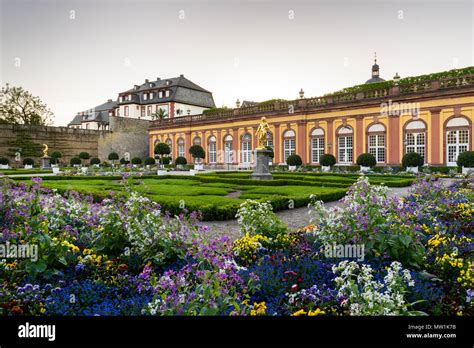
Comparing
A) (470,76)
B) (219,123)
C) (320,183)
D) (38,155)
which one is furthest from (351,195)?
(38,155)

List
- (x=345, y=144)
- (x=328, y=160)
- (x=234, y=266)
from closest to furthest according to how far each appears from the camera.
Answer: (x=234, y=266)
(x=328, y=160)
(x=345, y=144)

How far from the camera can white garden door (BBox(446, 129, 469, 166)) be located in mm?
24875

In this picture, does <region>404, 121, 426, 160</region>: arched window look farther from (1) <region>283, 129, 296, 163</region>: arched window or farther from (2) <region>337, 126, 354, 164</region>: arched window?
(1) <region>283, 129, 296, 163</region>: arched window

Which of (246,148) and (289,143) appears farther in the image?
(246,148)

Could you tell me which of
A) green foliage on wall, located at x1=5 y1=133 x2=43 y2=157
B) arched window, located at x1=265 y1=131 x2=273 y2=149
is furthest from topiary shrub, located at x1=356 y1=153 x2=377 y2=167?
green foliage on wall, located at x1=5 y1=133 x2=43 y2=157

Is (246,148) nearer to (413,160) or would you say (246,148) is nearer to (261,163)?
(413,160)

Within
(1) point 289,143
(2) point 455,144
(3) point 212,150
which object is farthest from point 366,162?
(3) point 212,150

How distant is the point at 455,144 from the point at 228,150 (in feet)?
70.2

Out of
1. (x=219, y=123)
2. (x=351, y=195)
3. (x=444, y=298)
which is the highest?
(x=219, y=123)

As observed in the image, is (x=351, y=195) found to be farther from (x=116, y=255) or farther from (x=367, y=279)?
(x=116, y=255)

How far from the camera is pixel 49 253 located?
3.80 metres

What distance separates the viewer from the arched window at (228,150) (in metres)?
38.8

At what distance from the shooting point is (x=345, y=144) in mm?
30906

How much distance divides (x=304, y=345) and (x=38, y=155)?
44.8 m
